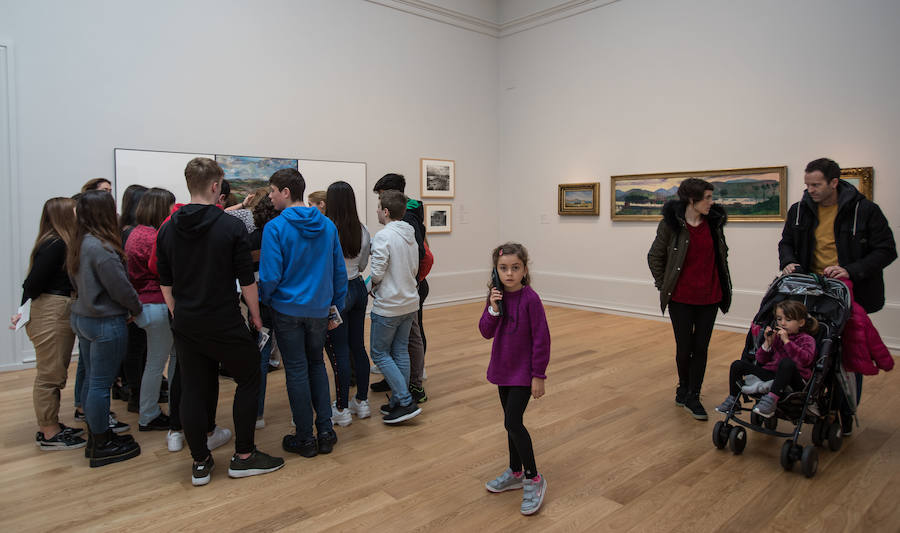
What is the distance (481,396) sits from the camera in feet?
16.7

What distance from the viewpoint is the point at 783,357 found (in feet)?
12.3

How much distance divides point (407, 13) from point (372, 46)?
0.99 m

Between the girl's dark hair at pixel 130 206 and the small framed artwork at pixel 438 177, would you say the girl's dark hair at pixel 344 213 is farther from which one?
the small framed artwork at pixel 438 177

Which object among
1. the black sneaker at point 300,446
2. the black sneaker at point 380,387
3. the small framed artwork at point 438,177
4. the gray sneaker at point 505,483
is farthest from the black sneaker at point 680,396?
the small framed artwork at point 438,177

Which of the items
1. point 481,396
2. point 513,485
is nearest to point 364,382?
point 481,396

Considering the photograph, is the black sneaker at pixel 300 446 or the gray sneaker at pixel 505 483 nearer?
the gray sneaker at pixel 505 483

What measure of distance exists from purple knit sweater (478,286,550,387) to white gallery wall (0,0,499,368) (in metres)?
5.75

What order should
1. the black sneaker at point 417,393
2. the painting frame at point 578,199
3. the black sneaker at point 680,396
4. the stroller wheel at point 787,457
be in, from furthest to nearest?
the painting frame at point 578,199 → the black sneaker at point 417,393 → the black sneaker at point 680,396 → the stroller wheel at point 787,457

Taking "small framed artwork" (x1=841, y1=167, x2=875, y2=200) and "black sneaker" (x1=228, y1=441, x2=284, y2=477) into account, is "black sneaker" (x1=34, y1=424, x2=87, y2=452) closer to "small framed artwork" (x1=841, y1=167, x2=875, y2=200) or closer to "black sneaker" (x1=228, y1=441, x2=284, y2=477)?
"black sneaker" (x1=228, y1=441, x2=284, y2=477)

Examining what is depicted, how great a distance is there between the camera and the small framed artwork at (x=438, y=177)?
32.3 feet

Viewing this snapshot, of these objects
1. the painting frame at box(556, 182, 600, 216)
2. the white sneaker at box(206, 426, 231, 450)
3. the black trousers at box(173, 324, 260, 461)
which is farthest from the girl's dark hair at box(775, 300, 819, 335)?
the painting frame at box(556, 182, 600, 216)

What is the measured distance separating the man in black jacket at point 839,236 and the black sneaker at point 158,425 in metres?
4.79

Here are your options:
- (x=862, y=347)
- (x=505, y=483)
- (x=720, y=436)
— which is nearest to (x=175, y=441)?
(x=505, y=483)

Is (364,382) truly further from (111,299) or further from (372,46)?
(372,46)
